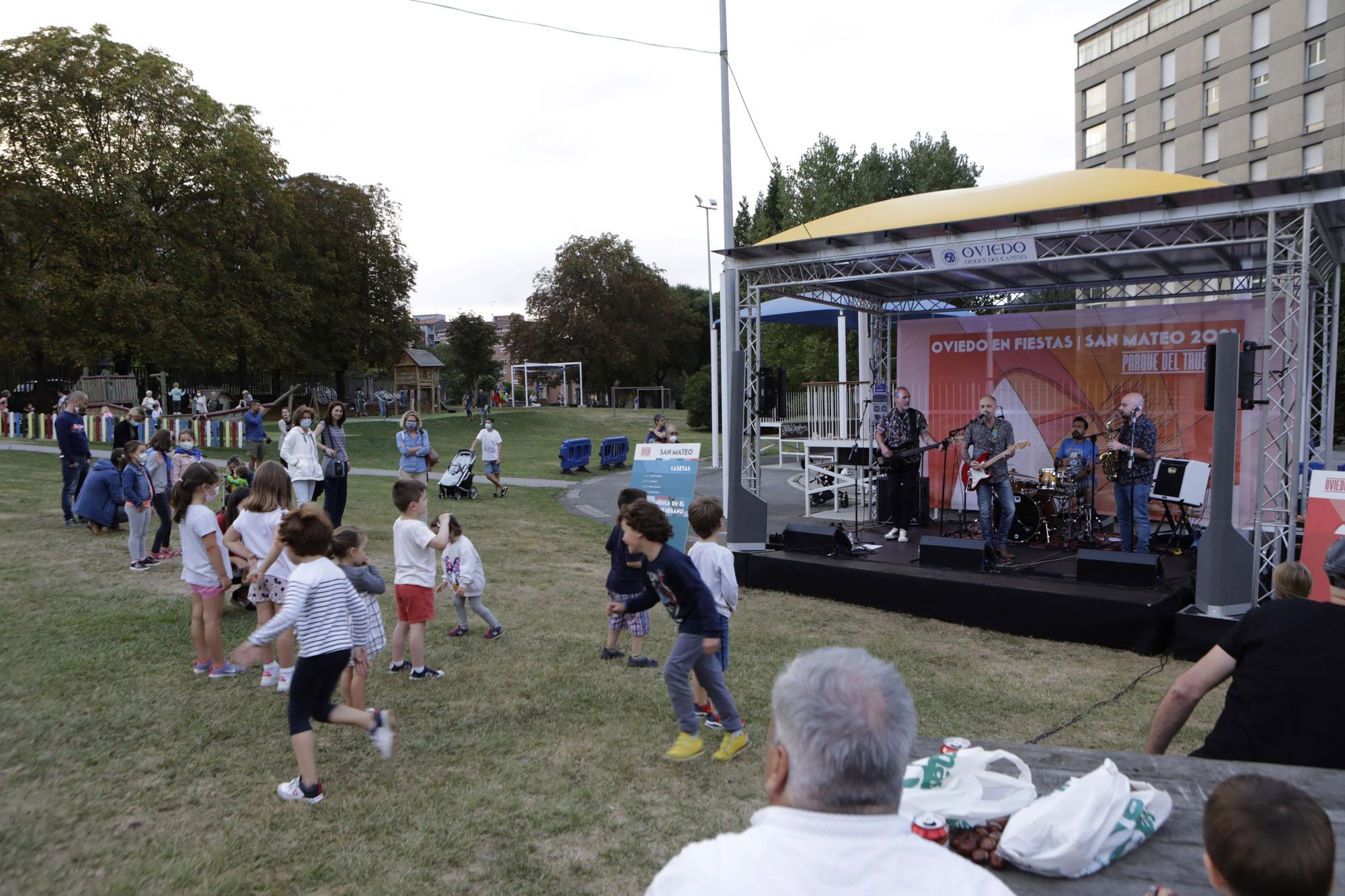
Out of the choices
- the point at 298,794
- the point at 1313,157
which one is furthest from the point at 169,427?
the point at 1313,157

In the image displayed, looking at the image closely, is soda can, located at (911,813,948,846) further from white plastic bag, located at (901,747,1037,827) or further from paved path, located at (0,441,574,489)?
paved path, located at (0,441,574,489)

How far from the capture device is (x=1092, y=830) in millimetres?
2273

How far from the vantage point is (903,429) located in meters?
11.9

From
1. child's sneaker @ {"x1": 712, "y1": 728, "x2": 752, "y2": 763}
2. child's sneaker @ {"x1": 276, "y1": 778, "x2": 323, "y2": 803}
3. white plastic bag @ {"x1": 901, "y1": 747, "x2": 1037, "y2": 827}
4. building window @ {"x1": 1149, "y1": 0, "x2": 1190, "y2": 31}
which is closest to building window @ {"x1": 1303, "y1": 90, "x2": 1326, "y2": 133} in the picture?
building window @ {"x1": 1149, "y1": 0, "x2": 1190, "y2": 31}

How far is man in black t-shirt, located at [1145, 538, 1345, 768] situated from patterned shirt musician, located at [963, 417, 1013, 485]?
6784 millimetres

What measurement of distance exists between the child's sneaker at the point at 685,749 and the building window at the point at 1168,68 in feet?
181

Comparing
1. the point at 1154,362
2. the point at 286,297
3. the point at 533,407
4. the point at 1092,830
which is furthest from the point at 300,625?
the point at 533,407

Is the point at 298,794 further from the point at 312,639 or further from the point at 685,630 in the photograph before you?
the point at 685,630

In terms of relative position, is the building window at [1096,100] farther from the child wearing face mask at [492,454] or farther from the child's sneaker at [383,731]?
the child's sneaker at [383,731]

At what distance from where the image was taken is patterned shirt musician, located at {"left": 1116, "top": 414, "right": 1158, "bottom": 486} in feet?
32.7

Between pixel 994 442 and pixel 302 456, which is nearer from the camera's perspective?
pixel 994 442

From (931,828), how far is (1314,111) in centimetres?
5171

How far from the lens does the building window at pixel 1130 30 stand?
161 feet

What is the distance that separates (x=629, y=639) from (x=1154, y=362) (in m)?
9.18
